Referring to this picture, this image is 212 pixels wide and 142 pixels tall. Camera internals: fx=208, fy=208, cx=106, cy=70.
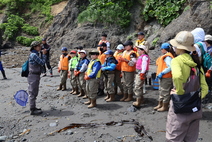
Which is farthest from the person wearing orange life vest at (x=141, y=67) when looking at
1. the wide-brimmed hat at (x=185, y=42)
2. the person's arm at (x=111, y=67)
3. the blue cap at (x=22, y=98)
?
the blue cap at (x=22, y=98)

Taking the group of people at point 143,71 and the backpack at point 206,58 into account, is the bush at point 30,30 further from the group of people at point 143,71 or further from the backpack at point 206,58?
the backpack at point 206,58

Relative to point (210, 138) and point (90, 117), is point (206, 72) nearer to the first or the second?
point (210, 138)

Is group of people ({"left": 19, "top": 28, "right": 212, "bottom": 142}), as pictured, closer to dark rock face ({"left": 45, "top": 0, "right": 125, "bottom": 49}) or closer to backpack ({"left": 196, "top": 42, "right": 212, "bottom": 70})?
backpack ({"left": 196, "top": 42, "right": 212, "bottom": 70})

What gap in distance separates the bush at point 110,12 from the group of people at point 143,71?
42.4 ft

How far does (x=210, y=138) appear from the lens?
170 inches

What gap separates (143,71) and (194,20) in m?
8.63

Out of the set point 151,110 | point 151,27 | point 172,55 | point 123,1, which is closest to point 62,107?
point 151,110

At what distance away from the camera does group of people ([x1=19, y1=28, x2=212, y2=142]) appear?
3.15 m

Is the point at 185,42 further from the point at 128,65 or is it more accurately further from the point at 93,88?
the point at 93,88

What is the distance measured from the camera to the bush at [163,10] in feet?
53.9

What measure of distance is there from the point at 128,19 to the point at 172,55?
15.8 m

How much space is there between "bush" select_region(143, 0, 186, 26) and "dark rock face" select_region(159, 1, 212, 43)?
2.31 meters

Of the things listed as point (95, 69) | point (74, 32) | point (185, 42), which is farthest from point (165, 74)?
point (74, 32)

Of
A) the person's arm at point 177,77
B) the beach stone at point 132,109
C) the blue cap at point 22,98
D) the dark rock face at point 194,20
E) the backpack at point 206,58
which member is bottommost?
the beach stone at point 132,109
